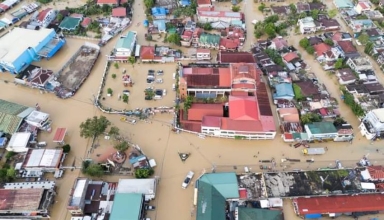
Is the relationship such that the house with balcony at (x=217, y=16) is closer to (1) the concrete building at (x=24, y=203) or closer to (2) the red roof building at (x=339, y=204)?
(2) the red roof building at (x=339, y=204)

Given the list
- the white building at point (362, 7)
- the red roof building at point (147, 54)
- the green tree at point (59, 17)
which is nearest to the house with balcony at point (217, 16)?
the red roof building at point (147, 54)

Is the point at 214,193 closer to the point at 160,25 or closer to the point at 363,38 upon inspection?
the point at 160,25

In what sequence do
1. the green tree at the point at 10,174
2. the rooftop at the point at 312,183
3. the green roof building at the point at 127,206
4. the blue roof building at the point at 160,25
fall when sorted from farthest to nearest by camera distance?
the blue roof building at the point at 160,25 < the green tree at the point at 10,174 < the rooftop at the point at 312,183 < the green roof building at the point at 127,206

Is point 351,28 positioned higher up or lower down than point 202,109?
higher up

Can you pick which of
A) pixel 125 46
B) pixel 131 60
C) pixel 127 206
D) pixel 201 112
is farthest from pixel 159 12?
pixel 127 206

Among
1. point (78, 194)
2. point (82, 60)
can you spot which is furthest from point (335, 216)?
point (82, 60)

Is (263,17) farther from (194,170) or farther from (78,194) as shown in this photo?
(78,194)

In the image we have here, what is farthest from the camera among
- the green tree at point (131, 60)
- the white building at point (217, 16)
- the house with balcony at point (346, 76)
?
the white building at point (217, 16)
